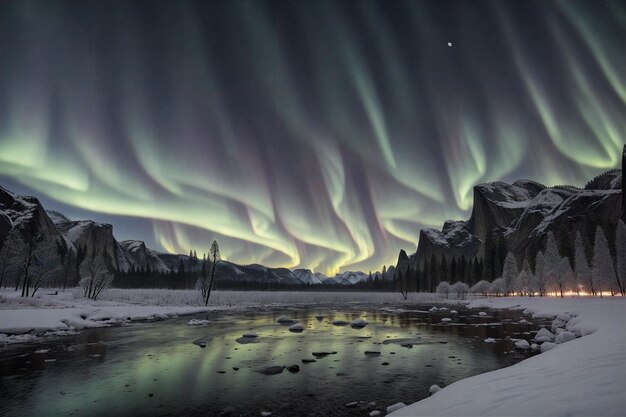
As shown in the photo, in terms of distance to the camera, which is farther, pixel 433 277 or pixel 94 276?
pixel 433 277

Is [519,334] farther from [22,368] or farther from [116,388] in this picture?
[22,368]

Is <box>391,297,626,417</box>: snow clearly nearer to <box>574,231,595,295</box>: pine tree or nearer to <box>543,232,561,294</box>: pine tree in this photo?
<box>574,231,595,295</box>: pine tree

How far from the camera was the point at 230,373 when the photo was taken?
19.1 meters

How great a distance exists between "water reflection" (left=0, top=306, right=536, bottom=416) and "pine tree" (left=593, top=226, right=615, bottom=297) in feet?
199

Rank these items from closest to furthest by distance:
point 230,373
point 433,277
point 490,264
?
point 230,373
point 490,264
point 433,277

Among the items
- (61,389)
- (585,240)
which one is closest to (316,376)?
(61,389)

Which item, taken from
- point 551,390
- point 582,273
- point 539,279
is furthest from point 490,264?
point 551,390

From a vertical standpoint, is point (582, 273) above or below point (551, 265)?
below

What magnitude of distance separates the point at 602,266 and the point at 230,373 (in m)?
88.0

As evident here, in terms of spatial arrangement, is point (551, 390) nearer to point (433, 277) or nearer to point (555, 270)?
point (555, 270)

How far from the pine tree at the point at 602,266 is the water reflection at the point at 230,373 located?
6055 centimetres

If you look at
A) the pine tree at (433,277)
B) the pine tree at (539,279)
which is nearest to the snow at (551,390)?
the pine tree at (539,279)

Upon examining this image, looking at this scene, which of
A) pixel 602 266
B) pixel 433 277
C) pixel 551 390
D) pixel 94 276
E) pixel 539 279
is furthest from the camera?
pixel 433 277

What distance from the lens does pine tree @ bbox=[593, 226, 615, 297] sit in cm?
7450
